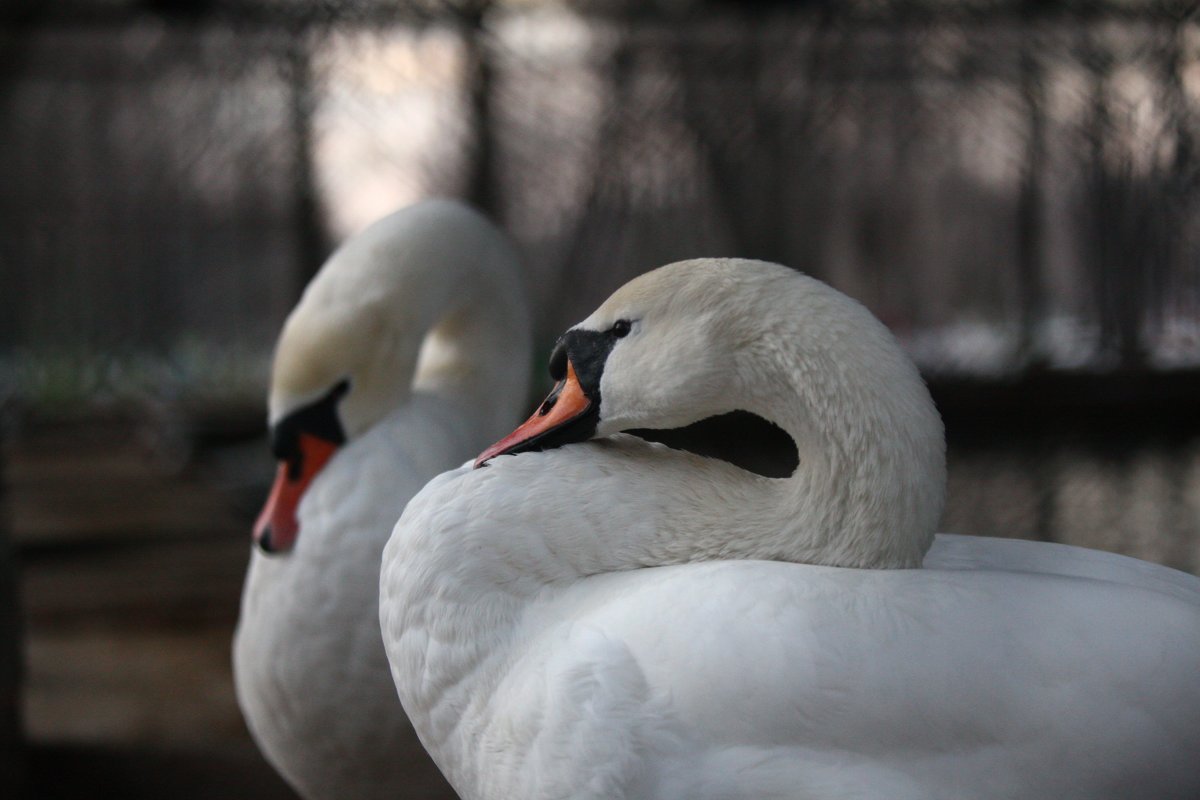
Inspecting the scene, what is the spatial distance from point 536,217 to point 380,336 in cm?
215

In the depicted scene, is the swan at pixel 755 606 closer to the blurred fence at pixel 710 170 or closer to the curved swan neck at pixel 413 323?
the curved swan neck at pixel 413 323

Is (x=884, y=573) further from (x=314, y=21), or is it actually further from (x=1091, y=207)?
(x=314, y=21)

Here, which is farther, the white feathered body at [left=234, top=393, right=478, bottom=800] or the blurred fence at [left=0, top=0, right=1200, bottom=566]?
the blurred fence at [left=0, top=0, right=1200, bottom=566]

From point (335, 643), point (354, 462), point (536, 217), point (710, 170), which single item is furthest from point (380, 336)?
point (536, 217)

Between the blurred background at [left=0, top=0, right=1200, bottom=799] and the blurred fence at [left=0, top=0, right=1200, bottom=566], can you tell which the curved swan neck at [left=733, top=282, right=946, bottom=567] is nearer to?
the blurred background at [left=0, top=0, right=1200, bottom=799]

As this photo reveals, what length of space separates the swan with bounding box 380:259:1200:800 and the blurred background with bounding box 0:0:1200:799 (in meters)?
0.56

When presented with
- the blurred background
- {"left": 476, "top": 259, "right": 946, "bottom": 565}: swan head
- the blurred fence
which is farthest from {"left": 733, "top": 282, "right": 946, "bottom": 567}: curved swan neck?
the blurred fence

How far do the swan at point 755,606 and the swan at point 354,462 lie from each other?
14.7 inches

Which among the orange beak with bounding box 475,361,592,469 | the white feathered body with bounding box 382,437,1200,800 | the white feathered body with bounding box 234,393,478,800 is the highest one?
the orange beak with bounding box 475,361,592,469

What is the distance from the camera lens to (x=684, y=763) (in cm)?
80

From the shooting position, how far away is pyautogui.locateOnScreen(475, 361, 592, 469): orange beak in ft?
3.10

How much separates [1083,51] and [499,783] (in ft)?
8.13

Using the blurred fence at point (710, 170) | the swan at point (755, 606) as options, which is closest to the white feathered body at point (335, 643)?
the swan at point (755, 606)

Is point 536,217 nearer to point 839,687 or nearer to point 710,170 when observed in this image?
point 710,170
